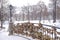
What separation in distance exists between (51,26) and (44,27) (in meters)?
0.11

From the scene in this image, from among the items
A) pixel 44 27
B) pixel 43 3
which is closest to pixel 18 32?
pixel 44 27

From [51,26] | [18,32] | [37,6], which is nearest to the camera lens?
[51,26]

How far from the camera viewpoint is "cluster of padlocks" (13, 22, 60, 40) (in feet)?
5.76

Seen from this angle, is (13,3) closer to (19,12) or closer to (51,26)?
(19,12)

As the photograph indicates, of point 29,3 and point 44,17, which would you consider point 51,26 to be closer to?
point 44,17

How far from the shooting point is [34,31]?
191 centimetres

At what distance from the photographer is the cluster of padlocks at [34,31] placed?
69.1 inches

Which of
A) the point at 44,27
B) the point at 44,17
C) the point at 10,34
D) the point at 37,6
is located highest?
the point at 37,6

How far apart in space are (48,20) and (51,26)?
0.33 ft

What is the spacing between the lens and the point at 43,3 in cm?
186

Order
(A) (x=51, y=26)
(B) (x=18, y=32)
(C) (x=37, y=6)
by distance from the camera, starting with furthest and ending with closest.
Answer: (B) (x=18, y=32) < (C) (x=37, y=6) < (A) (x=51, y=26)

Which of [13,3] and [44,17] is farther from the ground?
[13,3]

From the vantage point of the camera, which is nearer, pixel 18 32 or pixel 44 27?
pixel 44 27

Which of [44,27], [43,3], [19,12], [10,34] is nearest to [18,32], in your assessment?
[10,34]
